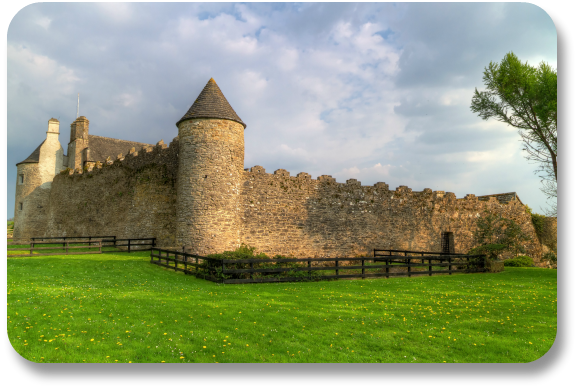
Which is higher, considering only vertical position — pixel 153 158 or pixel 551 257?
pixel 153 158

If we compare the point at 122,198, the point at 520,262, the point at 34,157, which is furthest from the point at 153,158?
the point at 520,262

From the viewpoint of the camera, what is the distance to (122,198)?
2689 cm

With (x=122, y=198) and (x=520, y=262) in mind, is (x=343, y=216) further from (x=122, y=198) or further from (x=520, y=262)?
(x=122, y=198)

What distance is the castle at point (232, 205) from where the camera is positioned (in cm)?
2055

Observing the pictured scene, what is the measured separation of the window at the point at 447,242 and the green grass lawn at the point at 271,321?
589 inches

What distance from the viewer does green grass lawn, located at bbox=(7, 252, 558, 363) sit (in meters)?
6.43

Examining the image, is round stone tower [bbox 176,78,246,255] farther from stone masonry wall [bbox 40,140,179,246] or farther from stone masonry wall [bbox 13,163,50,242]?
stone masonry wall [bbox 13,163,50,242]

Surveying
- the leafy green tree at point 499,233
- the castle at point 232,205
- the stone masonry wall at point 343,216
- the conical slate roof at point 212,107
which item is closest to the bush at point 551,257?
the leafy green tree at point 499,233

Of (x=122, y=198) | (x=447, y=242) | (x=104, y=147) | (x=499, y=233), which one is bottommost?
(x=447, y=242)

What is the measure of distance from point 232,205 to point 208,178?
2.08 meters

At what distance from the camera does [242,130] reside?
22.0 meters

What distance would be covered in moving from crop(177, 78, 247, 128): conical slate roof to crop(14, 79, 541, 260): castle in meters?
0.06

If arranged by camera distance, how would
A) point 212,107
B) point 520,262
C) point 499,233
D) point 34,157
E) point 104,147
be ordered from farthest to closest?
point 104,147
point 34,157
point 499,233
point 520,262
point 212,107

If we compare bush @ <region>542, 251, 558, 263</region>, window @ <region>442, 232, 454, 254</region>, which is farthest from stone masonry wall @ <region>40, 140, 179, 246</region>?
bush @ <region>542, 251, 558, 263</region>
